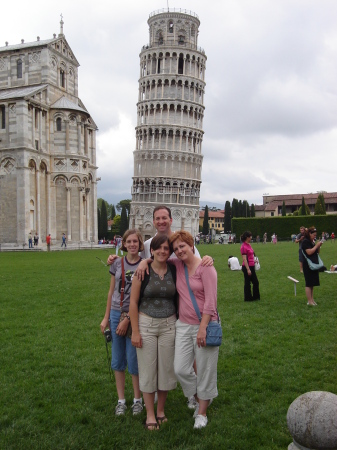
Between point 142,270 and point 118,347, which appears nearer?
point 142,270

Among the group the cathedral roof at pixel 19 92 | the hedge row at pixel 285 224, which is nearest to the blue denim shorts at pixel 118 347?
the cathedral roof at pixel 19 92

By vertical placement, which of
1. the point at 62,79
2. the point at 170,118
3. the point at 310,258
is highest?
the point at 170,118

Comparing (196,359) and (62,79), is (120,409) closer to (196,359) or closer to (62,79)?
(196,359)

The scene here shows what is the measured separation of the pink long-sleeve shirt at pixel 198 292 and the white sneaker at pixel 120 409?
4.25ft

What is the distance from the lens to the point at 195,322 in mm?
5082

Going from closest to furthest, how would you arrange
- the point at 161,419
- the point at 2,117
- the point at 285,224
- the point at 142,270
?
the point at 142,270 → the point at 161,419 → the point at 2,117 → the point at 285,224

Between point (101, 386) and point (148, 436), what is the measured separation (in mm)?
1611

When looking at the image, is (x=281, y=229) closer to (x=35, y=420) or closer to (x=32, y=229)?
(x=32, y=229)

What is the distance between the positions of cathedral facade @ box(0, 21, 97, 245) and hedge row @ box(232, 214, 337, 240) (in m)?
24.8

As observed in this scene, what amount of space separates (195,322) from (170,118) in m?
66.5

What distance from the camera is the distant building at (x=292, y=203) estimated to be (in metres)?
93.4

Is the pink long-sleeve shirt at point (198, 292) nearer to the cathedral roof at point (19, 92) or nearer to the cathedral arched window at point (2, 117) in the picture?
the cathedral roof at point (19, 92)

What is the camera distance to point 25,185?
125ft

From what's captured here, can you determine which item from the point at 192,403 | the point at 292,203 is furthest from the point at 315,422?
the point at 292,203
